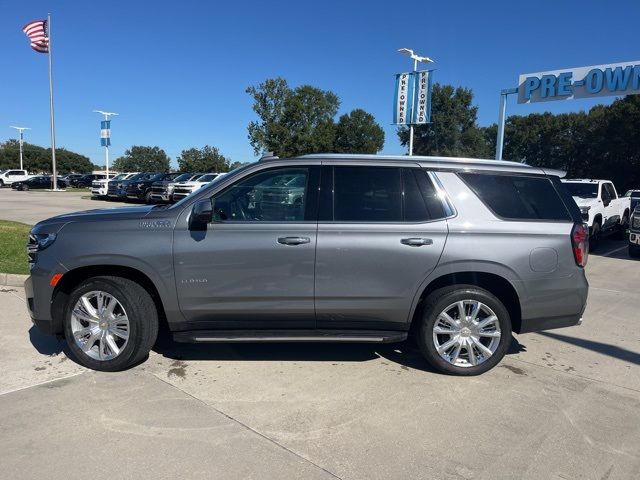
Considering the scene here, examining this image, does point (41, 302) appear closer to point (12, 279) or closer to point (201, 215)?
point (201, 215)

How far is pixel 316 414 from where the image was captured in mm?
3566

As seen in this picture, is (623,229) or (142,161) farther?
(142,161)

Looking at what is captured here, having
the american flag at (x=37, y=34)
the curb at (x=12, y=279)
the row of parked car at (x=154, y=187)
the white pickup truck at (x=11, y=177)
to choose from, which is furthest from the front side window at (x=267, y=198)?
the white pickup truck at (x=11, y=177)

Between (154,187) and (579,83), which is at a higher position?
(579,83)

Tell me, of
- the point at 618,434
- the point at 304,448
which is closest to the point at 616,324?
the point at 618,434

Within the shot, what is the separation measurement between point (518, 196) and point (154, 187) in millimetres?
24304

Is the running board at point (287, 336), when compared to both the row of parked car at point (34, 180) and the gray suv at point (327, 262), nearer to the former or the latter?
the gray suv at point (327, 262)

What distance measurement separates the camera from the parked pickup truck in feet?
40.2

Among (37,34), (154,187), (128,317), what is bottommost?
(128,317)

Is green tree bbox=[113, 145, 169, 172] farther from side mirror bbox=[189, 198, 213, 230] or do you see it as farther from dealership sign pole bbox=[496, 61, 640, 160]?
side mirror bbox=[189, 198, 213, 230]

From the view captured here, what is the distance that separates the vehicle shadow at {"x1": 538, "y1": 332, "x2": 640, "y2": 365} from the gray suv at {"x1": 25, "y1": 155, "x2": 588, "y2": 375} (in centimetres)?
100

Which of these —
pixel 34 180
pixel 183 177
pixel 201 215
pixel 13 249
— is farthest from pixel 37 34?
pixel 201 215

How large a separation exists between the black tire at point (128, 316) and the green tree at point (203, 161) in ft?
294

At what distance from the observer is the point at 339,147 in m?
69.6
